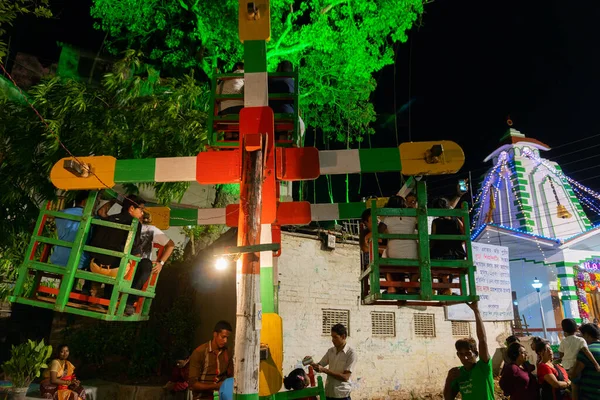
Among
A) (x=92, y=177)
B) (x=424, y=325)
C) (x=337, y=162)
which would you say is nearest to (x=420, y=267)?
(x=337, y=162)

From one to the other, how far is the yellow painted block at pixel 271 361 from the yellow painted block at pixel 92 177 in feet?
7.11

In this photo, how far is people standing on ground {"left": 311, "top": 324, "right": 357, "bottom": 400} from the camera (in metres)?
4.57

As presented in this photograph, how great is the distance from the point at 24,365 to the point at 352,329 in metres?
6.24

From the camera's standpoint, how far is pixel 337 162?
3.94 metres

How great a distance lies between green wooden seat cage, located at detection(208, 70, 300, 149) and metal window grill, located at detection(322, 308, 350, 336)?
529cm

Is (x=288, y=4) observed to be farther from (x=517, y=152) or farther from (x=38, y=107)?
(x=517, y=152)

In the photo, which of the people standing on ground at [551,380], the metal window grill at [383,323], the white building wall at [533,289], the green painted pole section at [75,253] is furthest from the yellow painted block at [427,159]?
the white building wall at [533,289]

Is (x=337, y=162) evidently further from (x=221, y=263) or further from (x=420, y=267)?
(x=221, y=263)

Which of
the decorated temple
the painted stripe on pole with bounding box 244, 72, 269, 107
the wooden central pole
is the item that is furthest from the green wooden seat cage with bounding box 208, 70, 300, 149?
the decorated temple

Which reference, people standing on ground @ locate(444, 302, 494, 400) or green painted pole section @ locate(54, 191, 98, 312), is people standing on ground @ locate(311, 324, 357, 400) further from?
green painted pole section @ locate(54, 191, 98, 312)

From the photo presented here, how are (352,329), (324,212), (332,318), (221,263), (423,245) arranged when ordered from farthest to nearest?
1. (352,329)
2. (332,318)
3. (324,212)
4. (423,245)
5. (221,263)

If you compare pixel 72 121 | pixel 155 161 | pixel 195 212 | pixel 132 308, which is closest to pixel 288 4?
pixel 72 121

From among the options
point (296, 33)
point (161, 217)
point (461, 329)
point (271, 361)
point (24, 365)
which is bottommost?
point (24, 365)

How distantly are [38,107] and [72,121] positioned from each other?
0.50m
